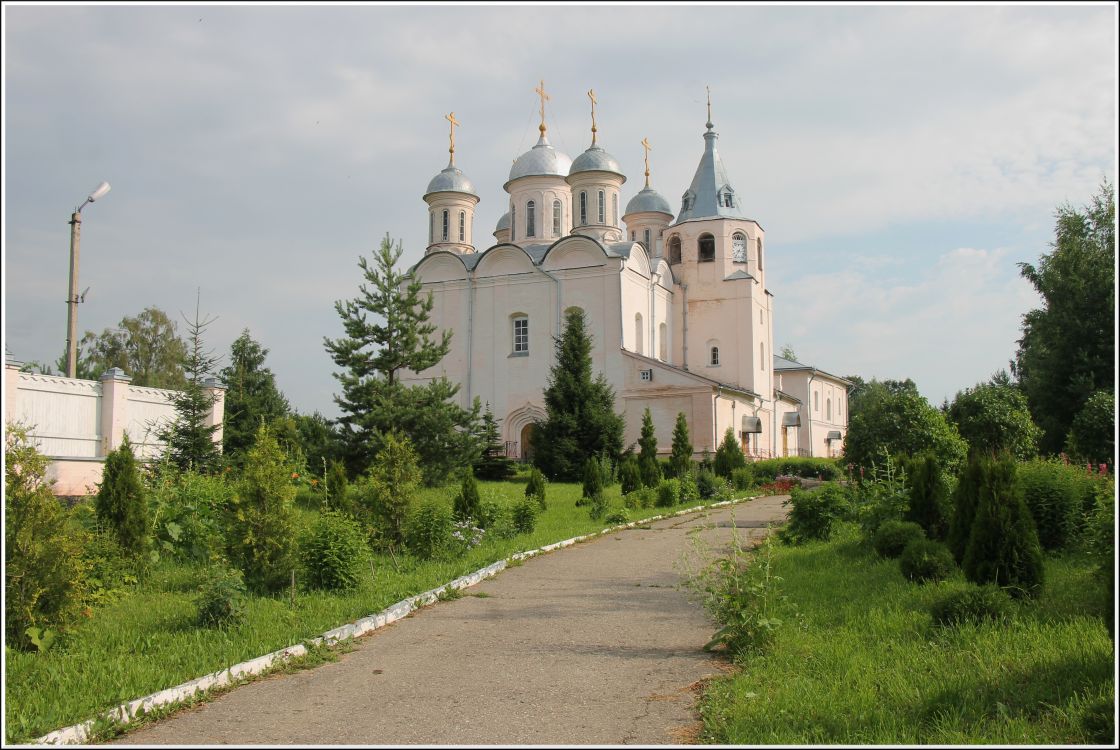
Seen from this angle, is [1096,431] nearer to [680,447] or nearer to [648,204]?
[680,447]

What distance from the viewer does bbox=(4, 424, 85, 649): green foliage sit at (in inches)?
253

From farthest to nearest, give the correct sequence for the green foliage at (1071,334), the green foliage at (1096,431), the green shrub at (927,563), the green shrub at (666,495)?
the green foliage at (1071,334) → the green shrub at (666,495) → the green foliage at (1096,431) → the green shrub at (927,563)

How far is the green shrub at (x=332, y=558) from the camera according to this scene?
875 centimetres

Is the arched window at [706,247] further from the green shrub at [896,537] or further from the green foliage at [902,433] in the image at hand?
the green shrub at [896,537]

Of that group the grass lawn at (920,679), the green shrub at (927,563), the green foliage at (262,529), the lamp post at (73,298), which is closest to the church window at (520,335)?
the lamp post at (73,298)

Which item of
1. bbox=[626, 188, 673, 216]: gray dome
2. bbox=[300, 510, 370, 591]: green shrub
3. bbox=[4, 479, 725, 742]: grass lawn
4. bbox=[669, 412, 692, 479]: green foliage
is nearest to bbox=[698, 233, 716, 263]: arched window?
bbox=[626, 188, 673, 216]: gray dome

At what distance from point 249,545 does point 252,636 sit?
183 centimetres

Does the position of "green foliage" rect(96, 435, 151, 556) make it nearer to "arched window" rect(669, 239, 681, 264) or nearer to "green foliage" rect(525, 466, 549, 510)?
"green foliage" rect(525, 466, 549, 510)

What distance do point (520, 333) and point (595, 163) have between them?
721cm

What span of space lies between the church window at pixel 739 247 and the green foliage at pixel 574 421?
1057 centimetres

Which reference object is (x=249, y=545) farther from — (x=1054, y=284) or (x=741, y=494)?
(x=1054, y=284)

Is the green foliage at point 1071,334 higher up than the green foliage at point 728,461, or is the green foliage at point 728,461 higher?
the green foliage at point 1071,334

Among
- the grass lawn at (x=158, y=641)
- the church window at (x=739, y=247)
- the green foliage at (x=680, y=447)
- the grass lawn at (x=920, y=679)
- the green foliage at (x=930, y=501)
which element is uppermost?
the church window at (x=739, y=247)

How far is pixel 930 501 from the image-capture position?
986cm
